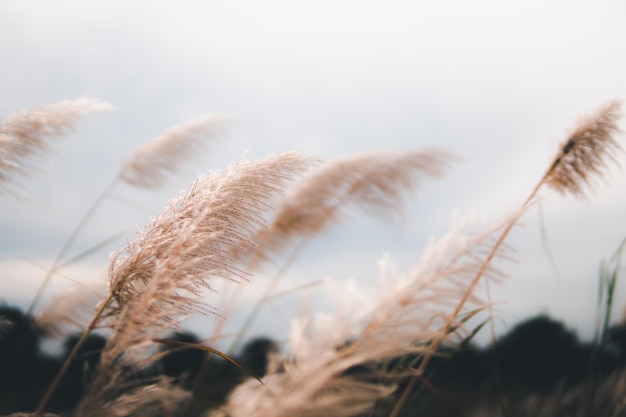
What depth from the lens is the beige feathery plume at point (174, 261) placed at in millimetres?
1389

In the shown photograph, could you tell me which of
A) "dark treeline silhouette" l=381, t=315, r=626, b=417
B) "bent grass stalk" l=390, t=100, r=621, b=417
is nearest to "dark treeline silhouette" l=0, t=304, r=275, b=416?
"dark treeline silhouette" l=381, t=315, r=626, b=417

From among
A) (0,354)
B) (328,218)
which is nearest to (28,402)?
(0,354)

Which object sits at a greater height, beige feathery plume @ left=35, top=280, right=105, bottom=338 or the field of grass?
the field of grass

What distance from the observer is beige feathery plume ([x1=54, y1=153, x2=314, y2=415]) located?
54.7 inches

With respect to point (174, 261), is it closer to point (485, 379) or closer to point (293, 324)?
point (293, 324)

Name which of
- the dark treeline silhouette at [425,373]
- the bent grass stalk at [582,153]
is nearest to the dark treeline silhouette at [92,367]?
the dark treeline silhouette at [425,373]

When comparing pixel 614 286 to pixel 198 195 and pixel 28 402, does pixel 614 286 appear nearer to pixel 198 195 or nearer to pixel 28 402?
pixel 198 195

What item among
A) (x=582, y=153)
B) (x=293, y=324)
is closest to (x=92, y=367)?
(x=293, y=324)

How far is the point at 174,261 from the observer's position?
4.62 feet

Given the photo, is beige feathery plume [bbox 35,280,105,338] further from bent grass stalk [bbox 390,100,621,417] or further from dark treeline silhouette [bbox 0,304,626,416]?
bent grass stalk [bbox 390,100,621,417]

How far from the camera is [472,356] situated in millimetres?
2172

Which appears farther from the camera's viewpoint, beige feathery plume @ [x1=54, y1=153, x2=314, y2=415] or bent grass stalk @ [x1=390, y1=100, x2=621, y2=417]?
bent grass stalk @ [x1=390, y1=100, x2=621, y2=417]

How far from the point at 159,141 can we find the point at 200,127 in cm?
30

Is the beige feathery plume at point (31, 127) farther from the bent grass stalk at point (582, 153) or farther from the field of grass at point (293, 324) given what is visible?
the bent grass stalk at point (582, 153)
